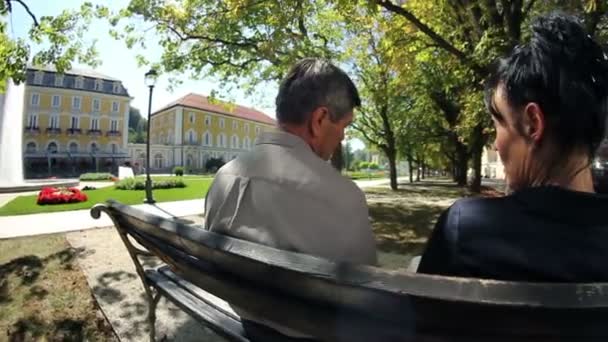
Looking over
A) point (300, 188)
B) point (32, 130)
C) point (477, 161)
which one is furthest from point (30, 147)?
point (300, 188)

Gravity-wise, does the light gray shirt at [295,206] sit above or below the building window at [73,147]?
below

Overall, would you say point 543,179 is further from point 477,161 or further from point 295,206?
point 477,161

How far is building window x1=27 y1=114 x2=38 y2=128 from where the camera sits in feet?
214

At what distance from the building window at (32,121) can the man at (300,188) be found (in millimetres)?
Result: 79785

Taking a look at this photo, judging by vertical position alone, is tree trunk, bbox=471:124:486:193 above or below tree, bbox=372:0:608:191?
below

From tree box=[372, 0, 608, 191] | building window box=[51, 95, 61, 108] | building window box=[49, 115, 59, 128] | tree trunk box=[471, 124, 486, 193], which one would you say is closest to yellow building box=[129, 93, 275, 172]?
building window box=[49, 115, 59, 128]

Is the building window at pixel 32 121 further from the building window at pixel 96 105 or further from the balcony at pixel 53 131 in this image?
the building window at pixel 96 105

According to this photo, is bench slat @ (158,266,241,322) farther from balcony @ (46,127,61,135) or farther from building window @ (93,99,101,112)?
building window @ (93,99,101,112)

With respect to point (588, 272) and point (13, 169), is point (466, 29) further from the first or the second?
point (13, 169)

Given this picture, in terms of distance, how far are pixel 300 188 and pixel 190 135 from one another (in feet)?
265

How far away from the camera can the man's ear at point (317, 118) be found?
62.7 inches

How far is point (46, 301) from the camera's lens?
401 cm

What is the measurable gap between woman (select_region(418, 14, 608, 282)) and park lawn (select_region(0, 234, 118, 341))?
11.1 feet

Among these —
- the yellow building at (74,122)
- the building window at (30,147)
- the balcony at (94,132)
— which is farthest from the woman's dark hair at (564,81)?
the balcony at (94,132)
